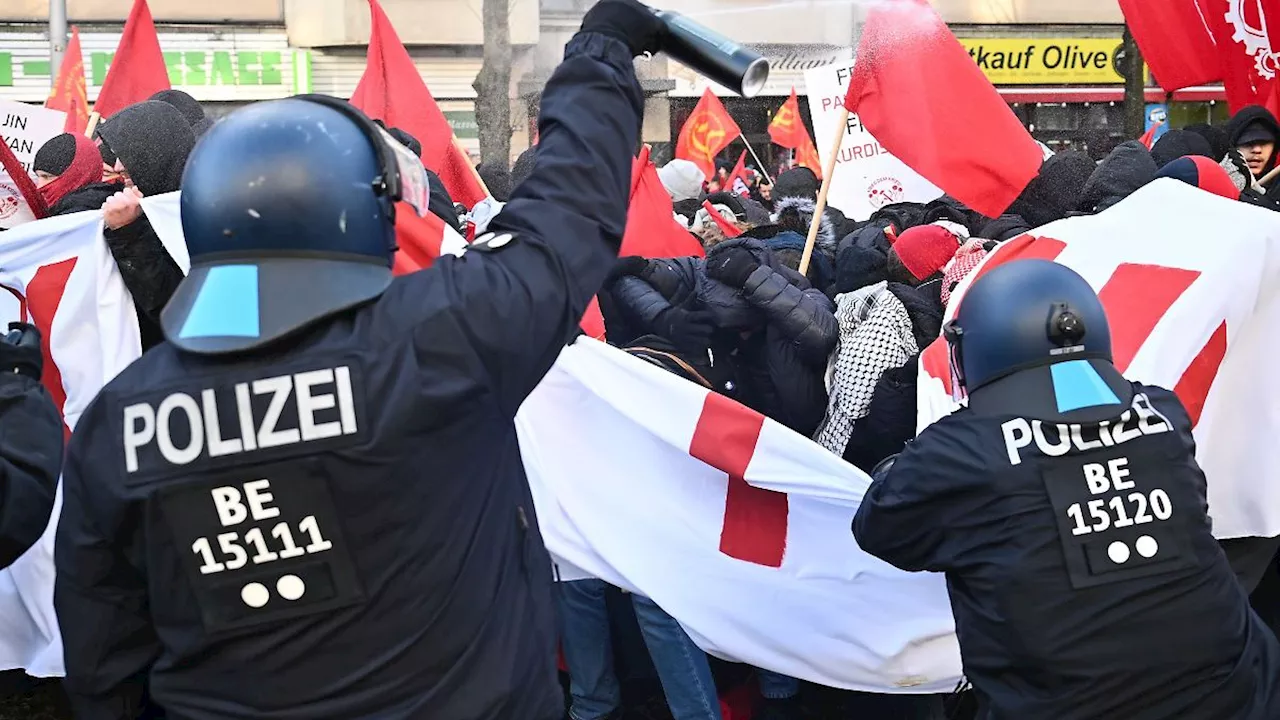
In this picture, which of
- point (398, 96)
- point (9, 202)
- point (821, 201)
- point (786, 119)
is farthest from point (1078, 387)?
point (786, 119)

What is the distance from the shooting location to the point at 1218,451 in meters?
3.97

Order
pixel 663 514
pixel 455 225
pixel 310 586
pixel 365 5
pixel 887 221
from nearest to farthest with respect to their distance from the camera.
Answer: pixel 310 586, pixel 663 514, pixel 455 225, pixel 887 221, pixel 365 5

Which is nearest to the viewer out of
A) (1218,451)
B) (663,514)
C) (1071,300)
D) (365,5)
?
(1071,300)

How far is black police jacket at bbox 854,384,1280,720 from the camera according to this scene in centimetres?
266

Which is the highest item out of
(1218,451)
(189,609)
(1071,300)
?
(1071,300)

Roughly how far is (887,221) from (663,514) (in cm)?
237

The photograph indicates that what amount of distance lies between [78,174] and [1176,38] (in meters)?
5.44

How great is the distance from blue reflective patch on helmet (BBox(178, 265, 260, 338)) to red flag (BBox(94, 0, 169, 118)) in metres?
5.56

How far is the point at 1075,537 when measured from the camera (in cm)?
266

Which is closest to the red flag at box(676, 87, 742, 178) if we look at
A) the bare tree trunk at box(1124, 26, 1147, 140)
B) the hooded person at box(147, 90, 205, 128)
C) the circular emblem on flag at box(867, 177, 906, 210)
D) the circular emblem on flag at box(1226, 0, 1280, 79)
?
the bare tree trunk at box(1124, 26, 1147, 140)

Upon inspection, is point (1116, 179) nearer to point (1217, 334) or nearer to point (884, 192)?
point (1217, 334)

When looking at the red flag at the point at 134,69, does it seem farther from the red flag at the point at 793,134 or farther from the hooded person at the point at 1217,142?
the red flag at the point at 793,134

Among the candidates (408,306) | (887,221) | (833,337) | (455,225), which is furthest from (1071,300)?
(887,221)

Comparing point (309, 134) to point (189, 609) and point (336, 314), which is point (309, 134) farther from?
point (189, 609)
